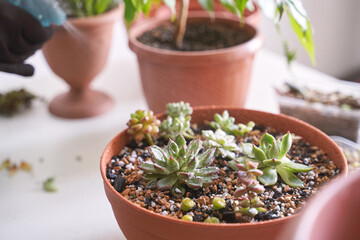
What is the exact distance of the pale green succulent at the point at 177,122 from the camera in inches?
29.1

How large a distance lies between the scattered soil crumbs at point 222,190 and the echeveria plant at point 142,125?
0.11 feet

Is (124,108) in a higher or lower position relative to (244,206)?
lower

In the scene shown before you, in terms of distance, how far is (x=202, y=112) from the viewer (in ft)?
2.67

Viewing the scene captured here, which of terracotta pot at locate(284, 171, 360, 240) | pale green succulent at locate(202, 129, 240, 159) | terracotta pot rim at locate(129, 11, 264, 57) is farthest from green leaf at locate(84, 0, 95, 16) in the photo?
terracotta pot at locate(284, 171, 360, 240)

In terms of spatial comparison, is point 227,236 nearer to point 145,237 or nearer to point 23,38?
point 145,237

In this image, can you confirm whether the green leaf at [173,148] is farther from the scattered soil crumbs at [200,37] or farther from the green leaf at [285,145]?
the scattered soil crumbs at [200,37]

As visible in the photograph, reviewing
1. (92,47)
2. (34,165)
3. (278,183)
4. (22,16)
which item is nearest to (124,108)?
(92,47)

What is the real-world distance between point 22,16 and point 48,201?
0.37m

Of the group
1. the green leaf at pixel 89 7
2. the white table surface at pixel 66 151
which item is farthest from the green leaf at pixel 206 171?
the green leaf at pixel 89 7

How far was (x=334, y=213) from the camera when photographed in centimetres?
39

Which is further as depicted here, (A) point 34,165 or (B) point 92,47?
(B) point 92,47

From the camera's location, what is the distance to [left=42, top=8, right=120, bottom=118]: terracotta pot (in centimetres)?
105

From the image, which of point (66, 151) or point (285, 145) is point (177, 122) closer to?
point (285, 145)

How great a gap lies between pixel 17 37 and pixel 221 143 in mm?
460
